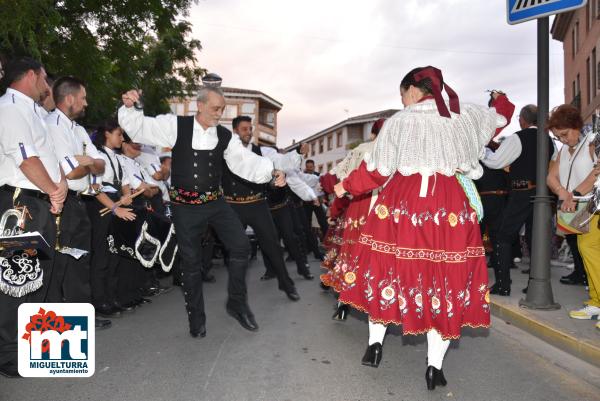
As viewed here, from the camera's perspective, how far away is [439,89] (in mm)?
3359

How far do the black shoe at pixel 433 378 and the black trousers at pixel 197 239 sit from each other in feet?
6.74

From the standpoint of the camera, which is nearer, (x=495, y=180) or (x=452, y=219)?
(x=452, y=219)

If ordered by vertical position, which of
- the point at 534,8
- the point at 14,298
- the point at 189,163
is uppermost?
the point at 534,8

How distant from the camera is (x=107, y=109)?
38.2 ft

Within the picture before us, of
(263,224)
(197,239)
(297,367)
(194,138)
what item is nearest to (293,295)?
(263,224)

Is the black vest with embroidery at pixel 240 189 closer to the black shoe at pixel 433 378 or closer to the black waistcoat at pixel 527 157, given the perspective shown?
the black waistcoat at pixel 527 157

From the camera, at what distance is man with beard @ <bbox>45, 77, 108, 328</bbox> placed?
4.02 m

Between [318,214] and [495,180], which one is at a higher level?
[495,180]

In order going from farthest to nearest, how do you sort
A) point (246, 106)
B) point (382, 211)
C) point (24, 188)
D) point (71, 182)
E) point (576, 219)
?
point (246, 106) → point (576, 219) → point (71, 182) → point (382, 211) → point (24, 188)

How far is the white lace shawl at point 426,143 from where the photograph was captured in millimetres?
Answer: 3326

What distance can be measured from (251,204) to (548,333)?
136 inches

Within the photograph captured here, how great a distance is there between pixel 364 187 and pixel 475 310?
1129mm

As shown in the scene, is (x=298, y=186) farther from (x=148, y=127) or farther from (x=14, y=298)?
(x=14, y=298)

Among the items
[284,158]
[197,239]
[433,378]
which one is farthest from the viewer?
[284,158]
